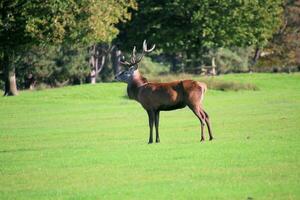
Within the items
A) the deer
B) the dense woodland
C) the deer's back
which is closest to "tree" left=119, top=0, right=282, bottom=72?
the dense woodland

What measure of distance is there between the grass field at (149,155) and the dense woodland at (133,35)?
9741 mm

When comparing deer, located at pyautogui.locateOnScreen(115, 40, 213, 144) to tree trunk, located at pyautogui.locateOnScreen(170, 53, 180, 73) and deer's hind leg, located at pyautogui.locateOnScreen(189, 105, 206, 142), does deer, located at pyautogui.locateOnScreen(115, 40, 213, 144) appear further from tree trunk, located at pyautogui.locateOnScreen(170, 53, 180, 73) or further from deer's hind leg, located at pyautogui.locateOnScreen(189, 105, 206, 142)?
tree trunk, located at pyautogui.locateOnScreen(170, 53, 180, 73)

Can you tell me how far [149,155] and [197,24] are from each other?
Result: 41.5 meters

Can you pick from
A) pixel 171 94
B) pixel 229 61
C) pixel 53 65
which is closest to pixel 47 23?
pixel 53 65

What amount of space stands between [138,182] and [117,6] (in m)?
37.7

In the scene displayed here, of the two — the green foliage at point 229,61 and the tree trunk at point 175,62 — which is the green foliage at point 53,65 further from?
the green foliage at point 229,61

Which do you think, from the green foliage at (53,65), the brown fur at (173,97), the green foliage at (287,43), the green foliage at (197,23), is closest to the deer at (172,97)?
the brown fur at (173,97)

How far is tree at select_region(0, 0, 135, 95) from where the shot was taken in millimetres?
44688

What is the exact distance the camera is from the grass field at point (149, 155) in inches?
542

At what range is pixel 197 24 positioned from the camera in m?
59.2

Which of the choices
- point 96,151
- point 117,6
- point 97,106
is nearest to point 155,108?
point 96,151

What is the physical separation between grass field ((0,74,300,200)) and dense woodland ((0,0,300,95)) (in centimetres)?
974

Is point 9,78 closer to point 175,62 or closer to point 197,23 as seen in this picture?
point 197,23

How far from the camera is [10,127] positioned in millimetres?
30094
